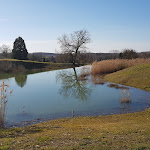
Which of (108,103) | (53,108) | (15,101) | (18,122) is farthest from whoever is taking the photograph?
(15,101)

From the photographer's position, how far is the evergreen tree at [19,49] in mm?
38219

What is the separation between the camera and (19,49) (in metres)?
39.0

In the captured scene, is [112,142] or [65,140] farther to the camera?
[65,140]

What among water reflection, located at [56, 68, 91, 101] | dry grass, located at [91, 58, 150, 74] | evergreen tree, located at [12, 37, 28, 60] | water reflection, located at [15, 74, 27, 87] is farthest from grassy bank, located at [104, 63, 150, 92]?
evergreen tree, located at [12, 37, 28, 60]

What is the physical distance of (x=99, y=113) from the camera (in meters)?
8.21

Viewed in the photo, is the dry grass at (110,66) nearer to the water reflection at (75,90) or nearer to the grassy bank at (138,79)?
the grassy bank at (138,79)

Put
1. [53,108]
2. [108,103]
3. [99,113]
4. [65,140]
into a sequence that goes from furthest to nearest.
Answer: [108,103] < [53,108] < [99,113] < [65,140]

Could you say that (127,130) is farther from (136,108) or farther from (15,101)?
(15,101)

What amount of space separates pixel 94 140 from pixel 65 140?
643 millimetres

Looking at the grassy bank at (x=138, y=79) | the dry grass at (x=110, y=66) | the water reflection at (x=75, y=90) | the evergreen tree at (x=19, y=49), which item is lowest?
the water reflection at (x=75, y=90)

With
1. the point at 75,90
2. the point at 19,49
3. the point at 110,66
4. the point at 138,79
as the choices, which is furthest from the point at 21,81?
the point at 19,49

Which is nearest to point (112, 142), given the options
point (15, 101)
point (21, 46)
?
point (15, 101)

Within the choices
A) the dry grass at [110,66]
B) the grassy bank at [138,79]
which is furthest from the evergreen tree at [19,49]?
the grassy bank at [138,79]

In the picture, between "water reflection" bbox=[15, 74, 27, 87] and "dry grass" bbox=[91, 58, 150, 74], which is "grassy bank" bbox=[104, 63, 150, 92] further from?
"water reflection" bbox=[15, 74, 27, 87]
